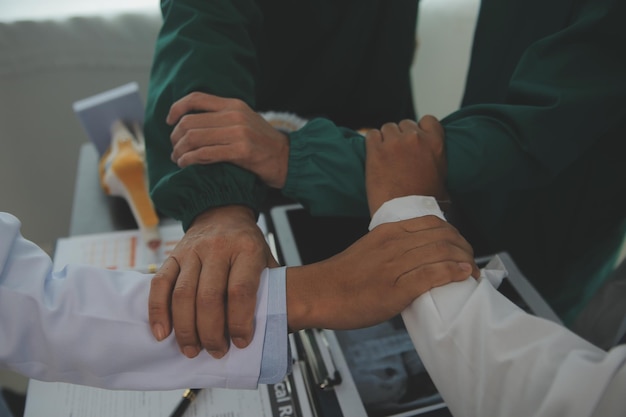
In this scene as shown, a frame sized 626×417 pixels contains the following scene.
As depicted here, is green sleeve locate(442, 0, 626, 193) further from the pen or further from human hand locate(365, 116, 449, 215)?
the pen

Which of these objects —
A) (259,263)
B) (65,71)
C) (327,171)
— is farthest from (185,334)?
(65,71)

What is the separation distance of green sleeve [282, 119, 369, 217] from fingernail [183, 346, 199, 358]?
322 mm

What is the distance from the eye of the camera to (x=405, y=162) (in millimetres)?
759

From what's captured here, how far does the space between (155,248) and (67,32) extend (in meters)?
0.92

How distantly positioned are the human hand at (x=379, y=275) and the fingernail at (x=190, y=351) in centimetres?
12

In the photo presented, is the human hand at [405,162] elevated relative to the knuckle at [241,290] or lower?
elevated

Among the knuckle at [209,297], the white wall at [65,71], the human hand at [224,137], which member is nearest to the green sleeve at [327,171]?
the human hand at [224,137]

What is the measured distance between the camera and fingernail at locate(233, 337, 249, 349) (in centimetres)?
58

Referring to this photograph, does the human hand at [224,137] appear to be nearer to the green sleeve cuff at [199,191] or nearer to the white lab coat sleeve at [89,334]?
the green sleeve cuff at [199,191]

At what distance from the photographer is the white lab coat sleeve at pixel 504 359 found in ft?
1.47

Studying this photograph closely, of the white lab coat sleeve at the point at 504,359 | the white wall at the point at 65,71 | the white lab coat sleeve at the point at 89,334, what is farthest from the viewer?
the white wall at the point at 65,71

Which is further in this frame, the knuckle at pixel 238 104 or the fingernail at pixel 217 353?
the knuckle at pixel 238 104

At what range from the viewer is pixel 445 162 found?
79 centimetres

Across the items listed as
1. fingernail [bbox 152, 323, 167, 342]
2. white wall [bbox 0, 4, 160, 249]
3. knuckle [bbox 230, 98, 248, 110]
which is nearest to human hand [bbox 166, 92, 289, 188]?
knuckle [bbox 230, 98, 248, 110]
